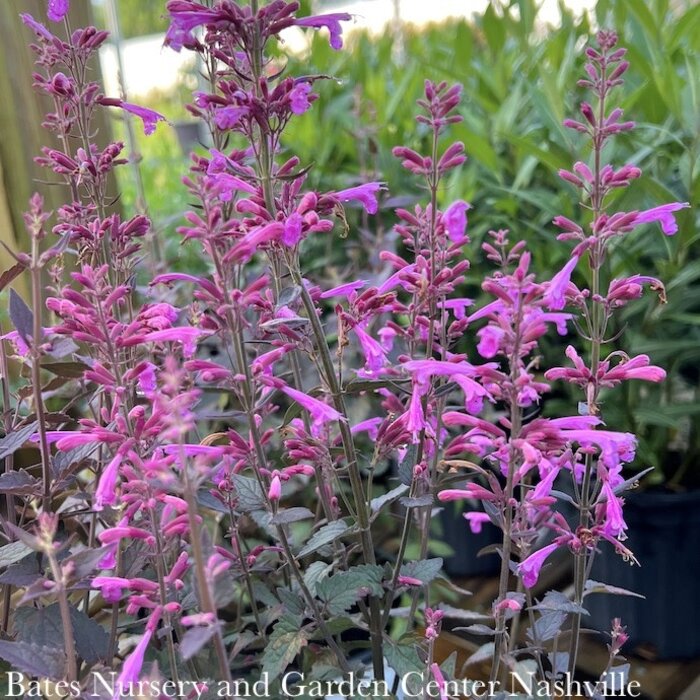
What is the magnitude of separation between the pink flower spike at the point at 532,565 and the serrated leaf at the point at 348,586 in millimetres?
151

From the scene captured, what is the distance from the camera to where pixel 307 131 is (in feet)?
7.30

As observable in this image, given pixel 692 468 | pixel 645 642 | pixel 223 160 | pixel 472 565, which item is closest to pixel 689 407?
pixel 692 468

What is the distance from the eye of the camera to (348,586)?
0.78m

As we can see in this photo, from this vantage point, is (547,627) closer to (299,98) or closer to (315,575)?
(315,575)

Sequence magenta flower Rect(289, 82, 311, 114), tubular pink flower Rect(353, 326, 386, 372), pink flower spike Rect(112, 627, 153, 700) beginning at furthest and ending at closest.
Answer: tubular pink flower Rect(353, 326, 386, 372) → magenta flower Rect(289, 82, 311, 114) → pink flower spike Rect(112, 627, 153, 700)

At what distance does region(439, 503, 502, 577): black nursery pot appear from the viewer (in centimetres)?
198

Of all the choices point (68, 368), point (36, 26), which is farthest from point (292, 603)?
point (36, 26)

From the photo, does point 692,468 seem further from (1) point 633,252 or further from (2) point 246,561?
(2) point 246,561

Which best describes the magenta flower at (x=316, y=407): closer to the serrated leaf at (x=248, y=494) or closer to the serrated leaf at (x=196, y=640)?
the serrated leaf at (x=248, y=494)

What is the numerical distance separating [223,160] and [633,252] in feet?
3.62

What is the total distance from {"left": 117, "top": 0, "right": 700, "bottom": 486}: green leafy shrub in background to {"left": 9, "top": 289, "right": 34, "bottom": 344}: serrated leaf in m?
0.93

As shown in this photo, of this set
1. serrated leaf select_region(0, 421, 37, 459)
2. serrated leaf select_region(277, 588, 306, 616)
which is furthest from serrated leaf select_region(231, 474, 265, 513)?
serrated leaf select_region(0, 421, 37, 459)

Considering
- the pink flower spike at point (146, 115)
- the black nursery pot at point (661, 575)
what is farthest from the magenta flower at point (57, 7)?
the black nursery pot at point (661, 575)

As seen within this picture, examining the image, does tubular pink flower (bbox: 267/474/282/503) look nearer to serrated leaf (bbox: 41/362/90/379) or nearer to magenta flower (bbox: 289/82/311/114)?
serrated leaf (bbox: 41/362/90/379)
